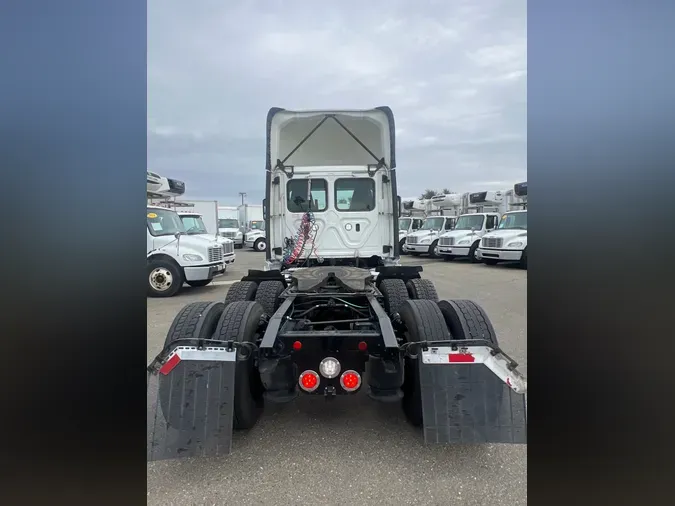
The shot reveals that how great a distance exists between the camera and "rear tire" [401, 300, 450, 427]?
99.3 inches

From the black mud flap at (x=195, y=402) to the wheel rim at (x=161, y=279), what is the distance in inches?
264

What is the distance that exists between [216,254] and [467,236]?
33.2 feet

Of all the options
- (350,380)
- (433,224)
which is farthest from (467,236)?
(350,380)

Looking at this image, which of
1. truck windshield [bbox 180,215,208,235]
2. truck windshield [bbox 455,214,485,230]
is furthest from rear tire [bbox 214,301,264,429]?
truck windshield [bbox 455,214,485,230]

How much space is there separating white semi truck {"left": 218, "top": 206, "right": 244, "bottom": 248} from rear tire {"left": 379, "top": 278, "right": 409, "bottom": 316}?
2104 cm

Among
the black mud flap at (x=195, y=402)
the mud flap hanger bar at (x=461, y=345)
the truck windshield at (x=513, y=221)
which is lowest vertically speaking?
the black mud flap at (x=195, y=402)

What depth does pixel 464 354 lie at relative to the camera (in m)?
2.29

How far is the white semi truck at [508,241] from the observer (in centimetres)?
1244

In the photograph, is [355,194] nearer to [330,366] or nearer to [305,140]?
[305,140]

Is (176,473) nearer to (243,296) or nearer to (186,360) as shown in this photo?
(186,360)

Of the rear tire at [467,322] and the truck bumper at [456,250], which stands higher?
the truck bumper at [456,250]

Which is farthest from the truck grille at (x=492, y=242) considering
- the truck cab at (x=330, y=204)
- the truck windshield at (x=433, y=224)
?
the truck cab at (x=330, y=204)

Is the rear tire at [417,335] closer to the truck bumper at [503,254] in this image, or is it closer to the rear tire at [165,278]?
the rear tire at [165,278]
